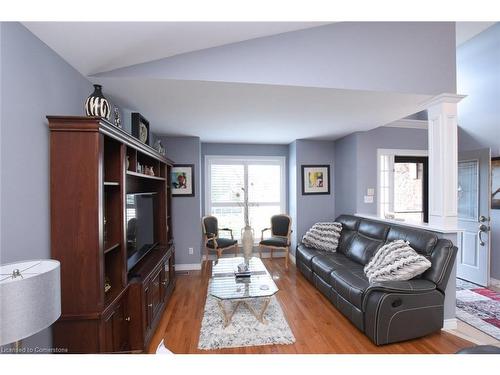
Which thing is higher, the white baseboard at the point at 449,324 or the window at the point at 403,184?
the window at the point at 403,184

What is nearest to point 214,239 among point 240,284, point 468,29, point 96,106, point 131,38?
point 240,284

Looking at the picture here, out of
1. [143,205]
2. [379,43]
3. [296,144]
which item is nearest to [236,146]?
[296,144]

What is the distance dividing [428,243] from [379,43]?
82.5 inches

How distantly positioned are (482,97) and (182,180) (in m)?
5.14

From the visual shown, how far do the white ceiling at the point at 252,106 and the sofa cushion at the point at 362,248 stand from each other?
171cm

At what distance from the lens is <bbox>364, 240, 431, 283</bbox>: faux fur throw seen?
6.88ft

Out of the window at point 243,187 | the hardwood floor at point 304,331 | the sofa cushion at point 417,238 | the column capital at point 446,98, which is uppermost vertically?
the column capital at point 446,98

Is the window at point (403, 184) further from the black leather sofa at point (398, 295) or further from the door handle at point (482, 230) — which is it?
the black leather sofa at point (398, 295)

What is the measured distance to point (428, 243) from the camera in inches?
88.9

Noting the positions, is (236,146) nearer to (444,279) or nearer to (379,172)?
(379,172)

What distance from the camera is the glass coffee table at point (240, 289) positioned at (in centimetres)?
221

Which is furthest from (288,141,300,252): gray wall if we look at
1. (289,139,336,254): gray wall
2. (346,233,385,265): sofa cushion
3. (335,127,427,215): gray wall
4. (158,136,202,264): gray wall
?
(158,136,202,264): gray wall

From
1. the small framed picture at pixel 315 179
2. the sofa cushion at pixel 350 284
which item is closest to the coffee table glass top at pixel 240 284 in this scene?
the sofa cushion at pixel 350 284
